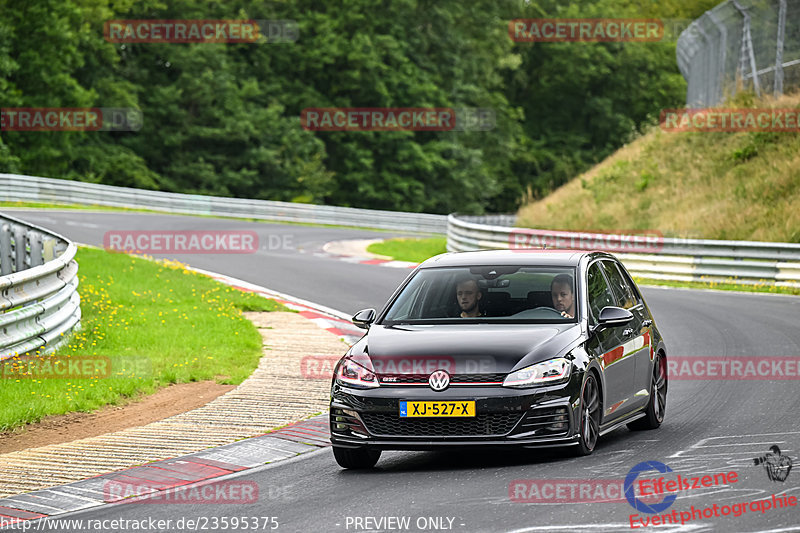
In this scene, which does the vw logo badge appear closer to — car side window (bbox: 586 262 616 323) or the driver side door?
the driver side door

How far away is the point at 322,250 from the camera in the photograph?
32.5m

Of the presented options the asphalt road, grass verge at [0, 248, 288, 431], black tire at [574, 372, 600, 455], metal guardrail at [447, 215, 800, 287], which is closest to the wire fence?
metal guardrail at [447, 215, 800, 287]

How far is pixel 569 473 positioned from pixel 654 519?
134 cm

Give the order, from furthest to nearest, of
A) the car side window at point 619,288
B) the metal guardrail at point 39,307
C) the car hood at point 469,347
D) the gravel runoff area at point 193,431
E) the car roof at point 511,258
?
the metal guardrail at point 39,307 → the car side window at point 619,288 → the car roof at point 511,258 → the gravel runoff area at point 193,431 → the car hood at point 469,347

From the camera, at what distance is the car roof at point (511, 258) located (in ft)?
31.9

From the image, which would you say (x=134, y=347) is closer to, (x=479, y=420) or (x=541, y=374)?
(x=479, y=420)

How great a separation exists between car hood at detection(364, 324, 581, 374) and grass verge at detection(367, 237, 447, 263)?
828 inches

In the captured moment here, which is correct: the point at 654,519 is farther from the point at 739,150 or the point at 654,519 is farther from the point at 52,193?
the point at 52,193

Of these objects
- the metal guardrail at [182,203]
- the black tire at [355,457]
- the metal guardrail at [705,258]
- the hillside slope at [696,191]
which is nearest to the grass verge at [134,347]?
the black tire at [355,457]

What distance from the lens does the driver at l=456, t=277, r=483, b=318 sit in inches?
371

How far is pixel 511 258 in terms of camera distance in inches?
387

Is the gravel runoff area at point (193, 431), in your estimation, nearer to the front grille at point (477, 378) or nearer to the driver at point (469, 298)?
the driver at point (469, 298)

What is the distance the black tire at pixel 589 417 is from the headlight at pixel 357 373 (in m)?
1.43

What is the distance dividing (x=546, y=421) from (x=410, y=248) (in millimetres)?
27607
